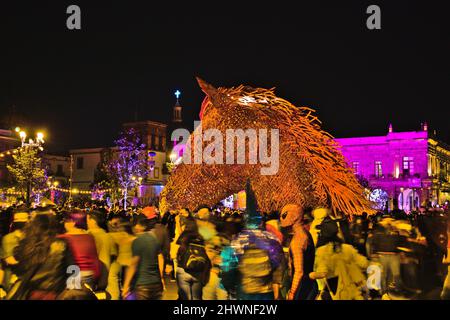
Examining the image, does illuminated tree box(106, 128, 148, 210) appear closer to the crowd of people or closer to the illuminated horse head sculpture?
the illuminated horse head sculpture

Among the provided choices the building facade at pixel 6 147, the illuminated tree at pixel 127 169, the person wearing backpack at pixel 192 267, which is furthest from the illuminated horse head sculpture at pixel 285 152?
the building facade at pixel 6 147

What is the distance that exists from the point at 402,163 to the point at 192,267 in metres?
67.6

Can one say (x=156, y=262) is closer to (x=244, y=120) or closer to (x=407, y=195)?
(x=244, y=120)

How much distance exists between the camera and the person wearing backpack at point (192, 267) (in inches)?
286

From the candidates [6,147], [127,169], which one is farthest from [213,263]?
[6,147]

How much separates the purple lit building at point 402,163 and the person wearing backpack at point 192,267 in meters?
62.6

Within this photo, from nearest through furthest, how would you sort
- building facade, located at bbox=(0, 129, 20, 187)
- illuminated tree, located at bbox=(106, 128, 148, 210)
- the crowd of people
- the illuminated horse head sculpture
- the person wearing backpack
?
1. the crowd of people
2. the person wearing backpack
3. the illuminated horse head sculpture
4. illuminated tree, located at bbox=(106, 128, 148, 210)
5. building facade, located at bbox=(0, 129, 20, 187)

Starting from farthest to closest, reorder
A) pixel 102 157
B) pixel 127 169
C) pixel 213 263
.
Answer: pixel 102 157 → pixel 127 169 → pixel 213 263

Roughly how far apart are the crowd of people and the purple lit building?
6207cm

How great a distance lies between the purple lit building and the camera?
69.5 m

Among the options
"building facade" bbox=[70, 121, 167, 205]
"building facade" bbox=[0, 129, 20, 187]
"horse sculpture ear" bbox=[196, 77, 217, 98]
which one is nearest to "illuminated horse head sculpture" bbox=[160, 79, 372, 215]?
"horse sculpture ear" bbox=[196, 77, 217, 98]

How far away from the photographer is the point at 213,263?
7.81 meters

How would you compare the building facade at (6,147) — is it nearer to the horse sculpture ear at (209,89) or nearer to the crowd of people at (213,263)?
the horse sculpture ear at (209,89)

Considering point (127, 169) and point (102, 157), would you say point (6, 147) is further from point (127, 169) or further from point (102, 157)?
point (102, 157)
